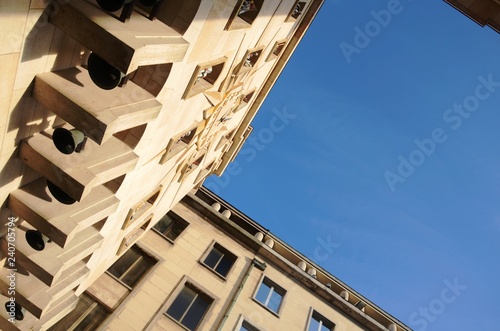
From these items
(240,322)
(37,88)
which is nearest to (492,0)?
(37,88)

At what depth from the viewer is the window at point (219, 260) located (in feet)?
66.0

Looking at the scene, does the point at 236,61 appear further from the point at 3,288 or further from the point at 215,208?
the point at 215,208

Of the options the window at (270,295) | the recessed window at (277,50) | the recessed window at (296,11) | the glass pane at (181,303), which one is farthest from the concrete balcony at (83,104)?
the window at (270,295)

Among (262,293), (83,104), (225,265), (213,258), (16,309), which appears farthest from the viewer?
(225,265)

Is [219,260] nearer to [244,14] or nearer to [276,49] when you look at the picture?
[276,49]

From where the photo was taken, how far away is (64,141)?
17.1ft

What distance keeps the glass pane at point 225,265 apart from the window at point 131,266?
13.6ft

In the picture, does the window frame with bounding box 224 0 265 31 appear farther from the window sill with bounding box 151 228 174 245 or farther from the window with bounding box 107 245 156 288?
the window sill with bounding box 151 228 174 245

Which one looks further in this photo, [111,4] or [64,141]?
[64,141]

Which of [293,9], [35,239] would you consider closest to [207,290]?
[35,239]

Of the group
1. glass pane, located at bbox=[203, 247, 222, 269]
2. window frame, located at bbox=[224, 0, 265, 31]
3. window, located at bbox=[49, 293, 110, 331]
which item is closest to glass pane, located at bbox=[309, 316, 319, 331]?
glass pane, located at bbox=[203, 247, 222, 269]

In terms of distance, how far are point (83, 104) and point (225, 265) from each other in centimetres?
1736

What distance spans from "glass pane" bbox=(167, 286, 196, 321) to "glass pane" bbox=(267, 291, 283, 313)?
16.3ft

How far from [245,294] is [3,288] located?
1382 centimetres
